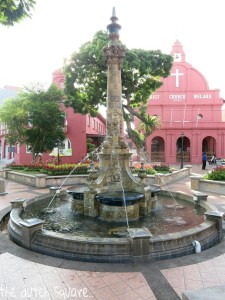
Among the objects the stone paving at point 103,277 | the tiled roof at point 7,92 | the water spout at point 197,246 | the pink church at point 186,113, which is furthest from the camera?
the tiled roof at point 7,92

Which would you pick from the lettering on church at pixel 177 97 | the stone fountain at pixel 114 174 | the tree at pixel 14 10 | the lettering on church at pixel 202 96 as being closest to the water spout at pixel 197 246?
the stone fountain at pixel 114 174

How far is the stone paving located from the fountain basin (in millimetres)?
179

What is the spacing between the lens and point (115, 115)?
9.20 m

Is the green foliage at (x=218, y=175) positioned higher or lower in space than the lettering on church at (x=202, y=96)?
lower


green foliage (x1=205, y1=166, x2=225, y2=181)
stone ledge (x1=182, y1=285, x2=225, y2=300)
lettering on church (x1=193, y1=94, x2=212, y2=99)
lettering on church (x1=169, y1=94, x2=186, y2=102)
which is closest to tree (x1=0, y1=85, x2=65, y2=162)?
green foliage (x1=205, y1=166, x2=225, y2=181)

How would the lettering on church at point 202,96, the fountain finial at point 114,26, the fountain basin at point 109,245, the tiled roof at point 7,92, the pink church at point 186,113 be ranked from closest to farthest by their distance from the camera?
the fountain basin at point 109,245, the fountain finial at point 114,26, the pink church at point 186,113, the lettering on church at point 202,96, the tiled roof at point 7,92

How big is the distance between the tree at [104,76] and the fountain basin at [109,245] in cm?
1579

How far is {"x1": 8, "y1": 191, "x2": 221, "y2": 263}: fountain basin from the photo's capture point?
496 centimetres

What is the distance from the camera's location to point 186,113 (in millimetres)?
34906

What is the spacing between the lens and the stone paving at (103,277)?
3811mm

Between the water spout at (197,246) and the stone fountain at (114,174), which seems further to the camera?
the stone fountain at (114,174)

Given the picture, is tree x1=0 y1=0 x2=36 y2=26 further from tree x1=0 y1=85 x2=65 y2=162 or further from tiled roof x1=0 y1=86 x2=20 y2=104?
tiled roof x1=0 y1=86 x2=20 y2=104

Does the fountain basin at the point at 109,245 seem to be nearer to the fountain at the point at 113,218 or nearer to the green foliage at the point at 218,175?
the fountain at the point at 113,218

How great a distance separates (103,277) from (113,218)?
3.20m
